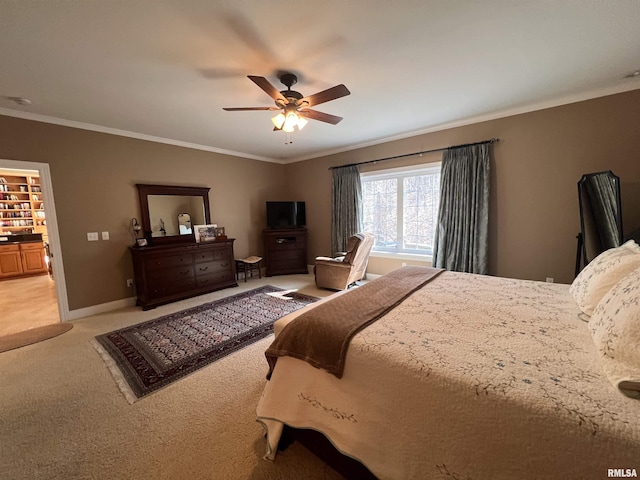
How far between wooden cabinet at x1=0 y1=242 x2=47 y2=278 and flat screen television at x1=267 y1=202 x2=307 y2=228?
5742mm

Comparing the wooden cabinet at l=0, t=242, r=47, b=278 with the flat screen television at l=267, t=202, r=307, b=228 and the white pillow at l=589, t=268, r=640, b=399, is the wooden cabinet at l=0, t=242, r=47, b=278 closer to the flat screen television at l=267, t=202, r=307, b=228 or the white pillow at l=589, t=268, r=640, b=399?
the flat screen television at l=267, t=202, r=307, b=228

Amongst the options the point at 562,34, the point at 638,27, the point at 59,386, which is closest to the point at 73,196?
the point at 59,386

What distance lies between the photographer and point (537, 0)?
1561mm

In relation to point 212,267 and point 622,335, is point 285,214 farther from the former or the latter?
point 622,335

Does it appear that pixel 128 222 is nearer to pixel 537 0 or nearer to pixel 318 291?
pixel 318 291

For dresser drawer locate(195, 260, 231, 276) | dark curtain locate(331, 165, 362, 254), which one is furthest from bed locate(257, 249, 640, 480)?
dark curtain locate(331, 165, 362, 254)

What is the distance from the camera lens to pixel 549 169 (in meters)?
3.14

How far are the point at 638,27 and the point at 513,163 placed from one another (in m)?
1.67

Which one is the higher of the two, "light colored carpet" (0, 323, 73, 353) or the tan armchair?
the tan armchair

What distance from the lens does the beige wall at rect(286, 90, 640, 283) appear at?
8.99ft

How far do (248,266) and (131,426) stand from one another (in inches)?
147

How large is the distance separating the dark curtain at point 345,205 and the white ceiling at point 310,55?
1.62 meters

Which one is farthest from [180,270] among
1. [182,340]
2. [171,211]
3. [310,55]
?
[310,55]

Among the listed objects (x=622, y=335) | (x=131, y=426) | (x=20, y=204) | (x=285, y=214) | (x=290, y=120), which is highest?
(x=290, y=120)
